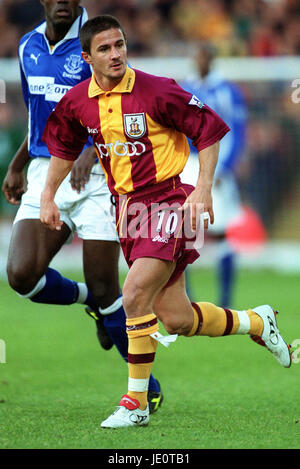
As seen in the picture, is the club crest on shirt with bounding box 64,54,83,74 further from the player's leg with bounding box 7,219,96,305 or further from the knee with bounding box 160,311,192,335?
the knee with bounding box 160,311,192,335

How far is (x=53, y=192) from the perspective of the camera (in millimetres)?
4770

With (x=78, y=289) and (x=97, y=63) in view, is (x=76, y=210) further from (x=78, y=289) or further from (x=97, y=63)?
(x=97, y=63)

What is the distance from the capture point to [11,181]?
5.76 m

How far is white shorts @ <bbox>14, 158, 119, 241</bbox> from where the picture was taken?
210 inches

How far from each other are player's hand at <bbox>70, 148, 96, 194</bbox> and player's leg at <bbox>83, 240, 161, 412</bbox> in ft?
1.16

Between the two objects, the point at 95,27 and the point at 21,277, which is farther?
the point at 21,277

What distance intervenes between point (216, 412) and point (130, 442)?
0.90 m

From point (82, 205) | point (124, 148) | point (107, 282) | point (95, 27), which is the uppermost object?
point (95, 27)

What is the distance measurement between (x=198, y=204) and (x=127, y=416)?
1100mm

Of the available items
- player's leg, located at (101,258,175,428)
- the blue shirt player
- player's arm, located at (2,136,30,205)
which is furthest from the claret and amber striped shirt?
the blue shirt player

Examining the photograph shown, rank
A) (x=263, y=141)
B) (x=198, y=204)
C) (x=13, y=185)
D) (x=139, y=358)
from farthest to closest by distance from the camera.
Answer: (x=263, y=141) → (x=13, y=185) → (x=139, y=358) → (x=198, y=204)

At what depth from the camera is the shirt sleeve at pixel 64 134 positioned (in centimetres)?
475

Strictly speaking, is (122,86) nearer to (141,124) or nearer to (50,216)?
(141,124)

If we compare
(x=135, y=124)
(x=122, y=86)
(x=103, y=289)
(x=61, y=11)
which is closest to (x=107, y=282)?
(x=103, y=289)
